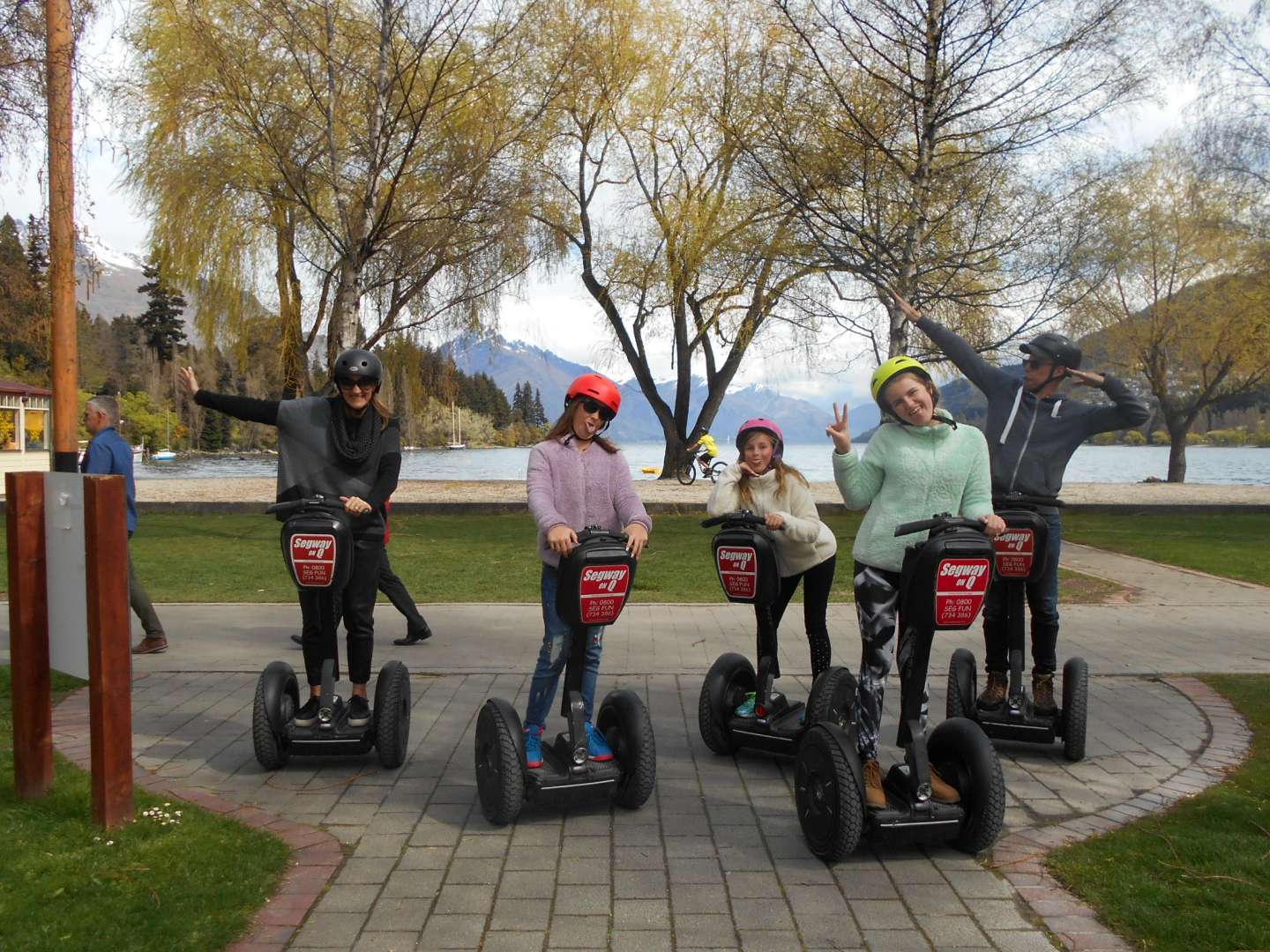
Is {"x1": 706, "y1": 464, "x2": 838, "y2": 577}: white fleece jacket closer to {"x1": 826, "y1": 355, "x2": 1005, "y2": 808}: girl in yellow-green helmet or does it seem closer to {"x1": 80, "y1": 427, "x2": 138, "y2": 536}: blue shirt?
{"x1": 826, "y1": 355, "x2": 1005, "y2": 808}: girl in yellow-green helmet

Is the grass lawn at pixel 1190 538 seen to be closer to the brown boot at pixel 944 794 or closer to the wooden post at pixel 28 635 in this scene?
the brown boot at pixel 944 794

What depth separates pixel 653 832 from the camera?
14.2 feet

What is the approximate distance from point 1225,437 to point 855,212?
105765 millimetres

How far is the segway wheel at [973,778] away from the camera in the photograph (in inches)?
155

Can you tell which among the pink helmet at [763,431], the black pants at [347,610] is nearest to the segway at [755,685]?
the pink helmet at [763,431]

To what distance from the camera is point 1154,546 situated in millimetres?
15977

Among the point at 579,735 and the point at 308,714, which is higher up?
the point at 579,735

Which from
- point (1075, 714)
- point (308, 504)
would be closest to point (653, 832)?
point (308, 504)

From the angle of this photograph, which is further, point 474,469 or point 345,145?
point 474,469

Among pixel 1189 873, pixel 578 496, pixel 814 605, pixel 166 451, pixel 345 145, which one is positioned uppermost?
pixel 345 145

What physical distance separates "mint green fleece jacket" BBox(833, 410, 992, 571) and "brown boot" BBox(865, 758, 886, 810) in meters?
0.77

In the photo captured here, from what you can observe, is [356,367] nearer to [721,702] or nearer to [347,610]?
[347,610]

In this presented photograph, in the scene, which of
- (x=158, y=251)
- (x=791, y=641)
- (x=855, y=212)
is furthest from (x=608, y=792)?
(x=158, y=251)

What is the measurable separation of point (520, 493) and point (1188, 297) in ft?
82.0
